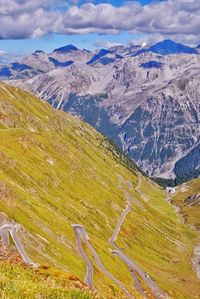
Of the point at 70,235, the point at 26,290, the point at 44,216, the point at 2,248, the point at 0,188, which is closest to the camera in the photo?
the point at 26,290

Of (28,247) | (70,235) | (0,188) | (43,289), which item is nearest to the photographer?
(43,289)

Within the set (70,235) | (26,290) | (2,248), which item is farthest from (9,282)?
(70,235)

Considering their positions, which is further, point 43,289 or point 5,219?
point 5,219

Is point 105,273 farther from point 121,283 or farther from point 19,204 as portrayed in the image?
point 19,204

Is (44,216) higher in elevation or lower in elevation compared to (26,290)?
lower

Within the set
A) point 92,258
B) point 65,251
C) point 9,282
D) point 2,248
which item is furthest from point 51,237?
point 9,282

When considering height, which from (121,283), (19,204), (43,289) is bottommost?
(121,283)

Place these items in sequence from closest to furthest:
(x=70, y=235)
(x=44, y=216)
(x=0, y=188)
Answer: (x=0, y=188), (x=44, y=216), (x=70, y=235)

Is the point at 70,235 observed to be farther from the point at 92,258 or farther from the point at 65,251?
the point at 65,251

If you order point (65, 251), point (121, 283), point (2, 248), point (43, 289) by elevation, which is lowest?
point (121, 283)
